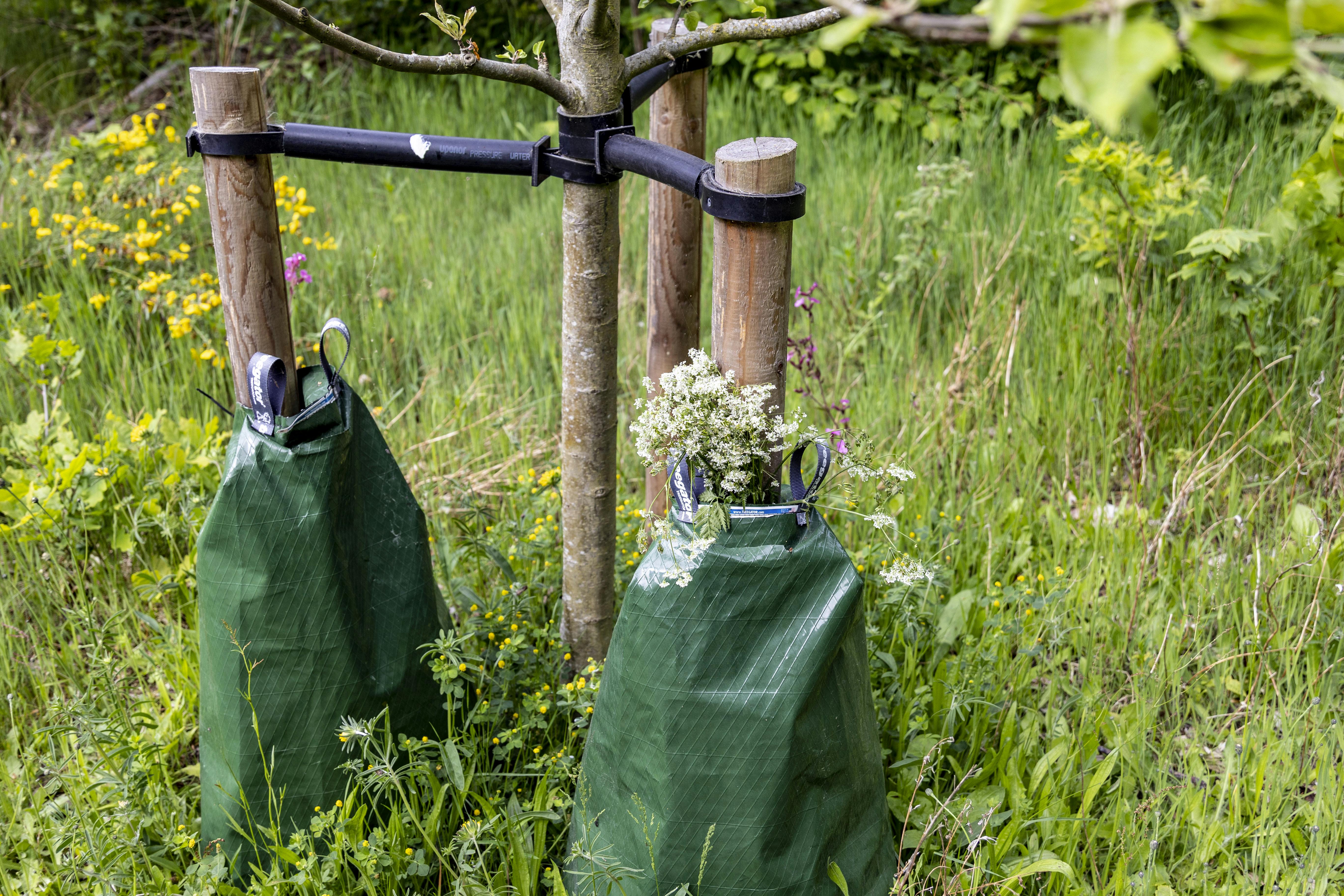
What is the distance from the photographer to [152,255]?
294 centimetres

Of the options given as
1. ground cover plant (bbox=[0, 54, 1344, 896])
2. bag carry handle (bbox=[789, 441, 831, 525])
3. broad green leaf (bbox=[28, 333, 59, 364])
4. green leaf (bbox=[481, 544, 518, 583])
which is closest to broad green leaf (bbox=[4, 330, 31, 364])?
ground cover plant (bbox=[0, 54, 1344, 896])

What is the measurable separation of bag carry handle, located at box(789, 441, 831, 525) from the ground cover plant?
25 centimetres

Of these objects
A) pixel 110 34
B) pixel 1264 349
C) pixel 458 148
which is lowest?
pixel 1264 349

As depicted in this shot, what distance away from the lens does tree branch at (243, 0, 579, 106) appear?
1122 mm

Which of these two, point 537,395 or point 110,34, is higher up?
point 110,34

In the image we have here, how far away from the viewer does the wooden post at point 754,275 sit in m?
1.16

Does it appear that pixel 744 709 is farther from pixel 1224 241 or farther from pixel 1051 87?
pixel 1051 87

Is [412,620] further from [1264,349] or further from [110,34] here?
[110,34]

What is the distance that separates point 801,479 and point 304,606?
778 millimetres

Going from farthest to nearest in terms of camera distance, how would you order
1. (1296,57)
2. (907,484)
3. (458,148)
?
(907,484) → (458,148) → (1296,57)

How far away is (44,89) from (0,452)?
13.9 feet

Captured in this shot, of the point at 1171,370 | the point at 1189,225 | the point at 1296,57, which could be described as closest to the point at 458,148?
the point at 1296,57

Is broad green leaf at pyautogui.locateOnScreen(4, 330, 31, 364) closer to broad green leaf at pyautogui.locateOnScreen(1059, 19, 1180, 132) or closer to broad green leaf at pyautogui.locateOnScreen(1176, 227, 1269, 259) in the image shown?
broad green leaf at pyautogui.locateOnScreen(1059, 19, 1180, 132)

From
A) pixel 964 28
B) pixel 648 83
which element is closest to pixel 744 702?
pixel 964 28
